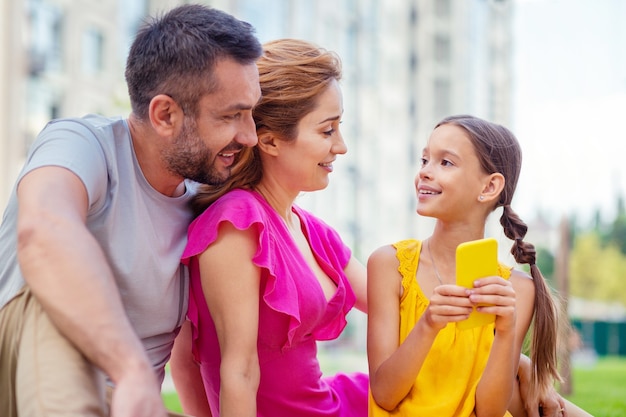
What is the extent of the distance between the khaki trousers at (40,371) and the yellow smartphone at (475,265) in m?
0.87

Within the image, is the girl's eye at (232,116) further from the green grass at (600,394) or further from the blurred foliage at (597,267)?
the blurred foliage at (597,267)

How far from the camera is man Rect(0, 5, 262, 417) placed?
1.51m

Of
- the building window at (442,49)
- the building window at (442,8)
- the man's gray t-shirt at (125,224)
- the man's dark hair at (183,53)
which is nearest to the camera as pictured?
the man's gray t-shirt at (125,224)

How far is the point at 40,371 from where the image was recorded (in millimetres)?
1512

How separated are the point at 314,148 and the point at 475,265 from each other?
2.05 ft

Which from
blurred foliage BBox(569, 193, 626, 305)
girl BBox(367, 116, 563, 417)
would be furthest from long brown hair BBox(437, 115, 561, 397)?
blurred foliage BBox(569, 193, 626, 305)

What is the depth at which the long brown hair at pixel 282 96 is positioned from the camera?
7.36 feet

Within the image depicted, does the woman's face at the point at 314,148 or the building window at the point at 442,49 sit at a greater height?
the building window at the point at 442,49

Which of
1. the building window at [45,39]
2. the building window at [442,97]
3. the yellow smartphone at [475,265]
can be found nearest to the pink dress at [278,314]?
the yellow smartphone at [475,265]

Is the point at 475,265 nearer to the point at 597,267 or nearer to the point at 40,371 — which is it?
the point at 40,371

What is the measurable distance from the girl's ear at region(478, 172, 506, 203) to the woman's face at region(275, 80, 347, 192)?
434mm

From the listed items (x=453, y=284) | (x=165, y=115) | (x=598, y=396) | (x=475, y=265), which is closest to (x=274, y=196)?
(x=165, y=115)

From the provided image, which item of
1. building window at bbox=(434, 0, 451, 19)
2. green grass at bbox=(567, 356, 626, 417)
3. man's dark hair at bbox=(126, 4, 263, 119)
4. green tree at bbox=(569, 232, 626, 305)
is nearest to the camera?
man's dark hair at bbox=(126, 4, 263, 119)

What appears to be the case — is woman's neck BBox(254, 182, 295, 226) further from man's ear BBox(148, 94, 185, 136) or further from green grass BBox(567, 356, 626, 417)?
green grass BBox(567, 356, 626, 417)
